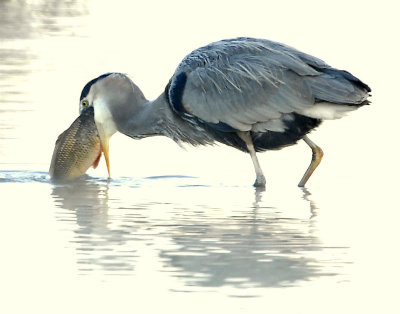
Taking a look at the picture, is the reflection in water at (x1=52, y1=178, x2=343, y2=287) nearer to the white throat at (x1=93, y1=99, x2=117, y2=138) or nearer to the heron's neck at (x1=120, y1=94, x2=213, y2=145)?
the heron's neck at (x1=120, y1=94, x2=213, y2=145)

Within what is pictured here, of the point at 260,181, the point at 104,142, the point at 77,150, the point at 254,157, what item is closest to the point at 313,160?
the point at 254,157

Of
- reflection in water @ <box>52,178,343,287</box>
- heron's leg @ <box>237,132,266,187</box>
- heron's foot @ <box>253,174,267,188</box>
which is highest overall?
reflection in water @ <box>52,178,343,287</box>

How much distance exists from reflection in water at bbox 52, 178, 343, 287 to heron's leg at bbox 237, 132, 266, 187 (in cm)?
47

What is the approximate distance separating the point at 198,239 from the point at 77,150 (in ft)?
11.9

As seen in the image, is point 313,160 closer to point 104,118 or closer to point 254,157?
point 254,157

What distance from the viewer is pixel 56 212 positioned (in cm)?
952

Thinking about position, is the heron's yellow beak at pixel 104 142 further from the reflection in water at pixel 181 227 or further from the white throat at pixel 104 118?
the reflection in water at pixel 181 227

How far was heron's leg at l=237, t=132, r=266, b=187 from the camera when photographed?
11.2 m

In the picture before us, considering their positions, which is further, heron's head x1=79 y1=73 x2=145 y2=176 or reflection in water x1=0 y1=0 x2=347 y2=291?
heron's head x1=79 y1=73 x2=145 y2=176

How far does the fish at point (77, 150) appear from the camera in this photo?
1162 cm

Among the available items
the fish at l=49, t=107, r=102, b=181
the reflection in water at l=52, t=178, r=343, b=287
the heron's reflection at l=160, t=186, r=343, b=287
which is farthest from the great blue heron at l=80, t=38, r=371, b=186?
the heron's reflection at l=160, t=186, r=343, b=287

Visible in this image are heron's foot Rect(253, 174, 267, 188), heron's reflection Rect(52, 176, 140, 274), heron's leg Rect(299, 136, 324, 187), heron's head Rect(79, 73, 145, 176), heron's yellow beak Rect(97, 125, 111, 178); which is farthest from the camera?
heron's head Rect(79, 73, 145, 176)

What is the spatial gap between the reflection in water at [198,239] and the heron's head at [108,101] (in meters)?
Answer: 1.52

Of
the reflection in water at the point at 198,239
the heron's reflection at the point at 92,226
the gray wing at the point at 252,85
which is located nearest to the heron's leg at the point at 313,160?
the gray wing at the point at 252,85
